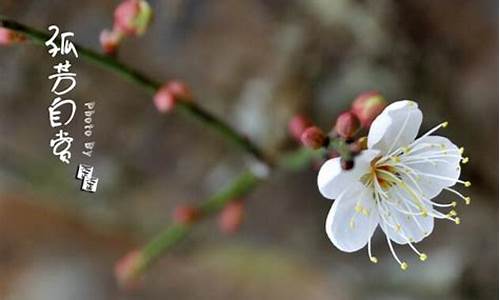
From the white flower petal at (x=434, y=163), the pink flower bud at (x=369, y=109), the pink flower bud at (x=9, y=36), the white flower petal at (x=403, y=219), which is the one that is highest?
the pink flower bud at (x=9, y=36)

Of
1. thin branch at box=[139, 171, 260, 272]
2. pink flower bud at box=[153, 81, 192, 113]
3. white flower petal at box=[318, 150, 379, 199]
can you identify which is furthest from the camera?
thin branch at box=[139, 171, 260, 272]

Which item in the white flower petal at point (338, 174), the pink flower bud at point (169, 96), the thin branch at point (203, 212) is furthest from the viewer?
the thin branch at point (203, 212)

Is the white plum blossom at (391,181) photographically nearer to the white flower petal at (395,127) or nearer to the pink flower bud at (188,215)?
the white flower petal at (395,127)

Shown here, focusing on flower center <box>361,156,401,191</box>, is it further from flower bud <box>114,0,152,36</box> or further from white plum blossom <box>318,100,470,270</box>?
flower bud <box>114,0,152,36</box>

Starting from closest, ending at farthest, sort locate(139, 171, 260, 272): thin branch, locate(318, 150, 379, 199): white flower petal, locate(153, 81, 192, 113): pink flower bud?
locate(318, 150, 379, 199): white flower petal, locate(153, 81, 192, 113): pink flower bud, locate(139, 171, 260, 272): thin branch

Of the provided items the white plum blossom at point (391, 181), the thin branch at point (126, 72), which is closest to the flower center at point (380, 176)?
the white plum blossom at point (391, 181)

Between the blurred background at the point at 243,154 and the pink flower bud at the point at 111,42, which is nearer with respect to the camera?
the pink flower bud at the point at 111,42

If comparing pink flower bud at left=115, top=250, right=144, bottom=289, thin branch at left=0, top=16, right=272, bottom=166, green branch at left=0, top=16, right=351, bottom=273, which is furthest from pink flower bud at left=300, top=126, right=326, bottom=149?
pink flower bud at left=115, top=250, right=144, bottom=289

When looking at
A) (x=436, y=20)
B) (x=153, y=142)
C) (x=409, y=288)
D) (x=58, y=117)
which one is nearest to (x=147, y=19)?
(x=58, y=117)
